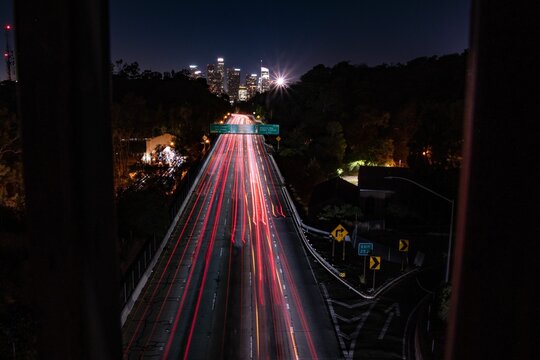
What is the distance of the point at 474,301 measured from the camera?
68.6 inches

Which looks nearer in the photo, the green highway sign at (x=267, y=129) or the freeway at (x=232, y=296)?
the freeway at (x=232, y=296)

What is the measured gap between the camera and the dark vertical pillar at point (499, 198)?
1.70 metres

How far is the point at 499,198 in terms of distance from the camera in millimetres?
1729

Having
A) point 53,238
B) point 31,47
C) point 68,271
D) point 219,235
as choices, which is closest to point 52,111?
point 31,47

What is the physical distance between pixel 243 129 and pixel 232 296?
102 ft

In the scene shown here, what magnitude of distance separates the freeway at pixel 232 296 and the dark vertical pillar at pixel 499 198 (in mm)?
12894

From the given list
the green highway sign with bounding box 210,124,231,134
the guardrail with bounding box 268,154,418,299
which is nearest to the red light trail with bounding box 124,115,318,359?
the guardrail with bounding box 268,154,418,299

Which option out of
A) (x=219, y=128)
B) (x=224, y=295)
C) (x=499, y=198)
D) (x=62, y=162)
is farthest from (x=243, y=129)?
(x=499, y=198)

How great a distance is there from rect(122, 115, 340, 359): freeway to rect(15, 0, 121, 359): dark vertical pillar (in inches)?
503

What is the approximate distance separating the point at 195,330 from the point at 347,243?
48.2ft

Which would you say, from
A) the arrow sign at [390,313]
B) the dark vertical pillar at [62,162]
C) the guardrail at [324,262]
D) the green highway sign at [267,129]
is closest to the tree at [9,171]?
the guardrail at [324,262]

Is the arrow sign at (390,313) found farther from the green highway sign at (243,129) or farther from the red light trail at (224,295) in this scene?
the green highway sign at (243,129)

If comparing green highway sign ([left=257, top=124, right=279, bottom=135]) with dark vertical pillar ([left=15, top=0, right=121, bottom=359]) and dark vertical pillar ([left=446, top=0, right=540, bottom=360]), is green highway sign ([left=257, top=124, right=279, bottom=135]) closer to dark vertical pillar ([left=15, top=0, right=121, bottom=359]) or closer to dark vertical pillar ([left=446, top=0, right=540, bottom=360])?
dark vertical pillar ([left=15, top=0, right=121, bottom=359])

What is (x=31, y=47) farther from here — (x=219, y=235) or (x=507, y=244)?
(x=219, y=235)
